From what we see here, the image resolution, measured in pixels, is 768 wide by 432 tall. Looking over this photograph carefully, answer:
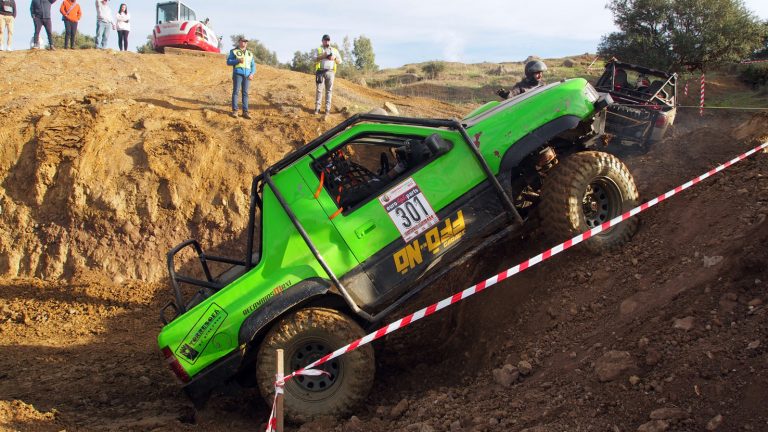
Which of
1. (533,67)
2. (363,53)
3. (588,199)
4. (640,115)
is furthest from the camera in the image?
(363,53)

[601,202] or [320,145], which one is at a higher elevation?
[320,145]

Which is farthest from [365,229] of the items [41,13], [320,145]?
[41,13]

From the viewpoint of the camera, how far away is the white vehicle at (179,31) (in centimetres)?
1928

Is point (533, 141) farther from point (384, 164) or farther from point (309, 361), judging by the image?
point (309, 361)

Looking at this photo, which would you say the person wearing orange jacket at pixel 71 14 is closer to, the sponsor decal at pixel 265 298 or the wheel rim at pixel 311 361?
the sponsor decal at pixel 265 298

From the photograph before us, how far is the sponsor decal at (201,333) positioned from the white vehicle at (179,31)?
1649cm

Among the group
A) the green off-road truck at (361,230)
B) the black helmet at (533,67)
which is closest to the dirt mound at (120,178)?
the black helmet at (533,67)

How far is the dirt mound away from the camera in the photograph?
9.45m

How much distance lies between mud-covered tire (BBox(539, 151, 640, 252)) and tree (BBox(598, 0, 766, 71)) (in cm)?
1641

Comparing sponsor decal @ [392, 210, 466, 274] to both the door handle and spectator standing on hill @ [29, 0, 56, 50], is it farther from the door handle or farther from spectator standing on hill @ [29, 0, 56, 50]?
spectator standing on hill @ [29, 0, 56, 50]

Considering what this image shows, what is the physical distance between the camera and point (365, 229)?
16.1 feet

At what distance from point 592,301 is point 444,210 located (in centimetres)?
139

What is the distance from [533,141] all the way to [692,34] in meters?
17.8

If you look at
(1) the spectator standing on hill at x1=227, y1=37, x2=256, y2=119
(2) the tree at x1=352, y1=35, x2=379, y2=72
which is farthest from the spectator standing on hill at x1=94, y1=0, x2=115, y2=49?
(2) the tree at x1=352, y1=35, x2=379, y2=72
